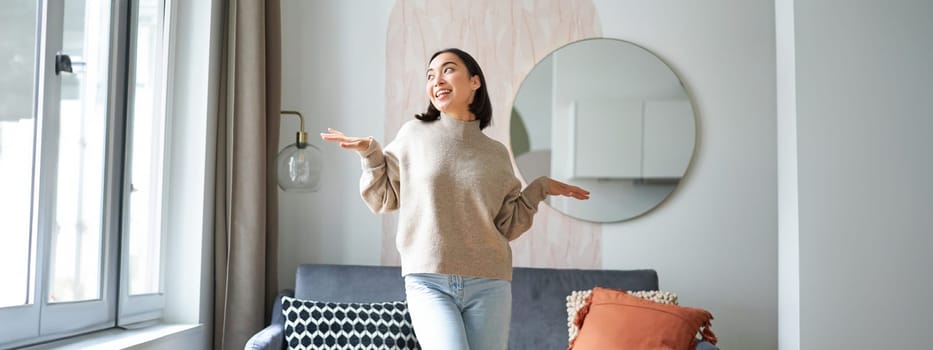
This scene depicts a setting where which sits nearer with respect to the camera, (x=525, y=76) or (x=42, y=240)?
(x=42, y=240)

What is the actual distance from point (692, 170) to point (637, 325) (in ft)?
3.31

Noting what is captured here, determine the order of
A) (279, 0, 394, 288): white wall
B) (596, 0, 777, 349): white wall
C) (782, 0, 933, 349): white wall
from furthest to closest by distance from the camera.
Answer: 1. (279, 0, 394, 288): white wall
2. (596, 0, 777, 349): white wall
3. (782, 0, 933, 349): white wall

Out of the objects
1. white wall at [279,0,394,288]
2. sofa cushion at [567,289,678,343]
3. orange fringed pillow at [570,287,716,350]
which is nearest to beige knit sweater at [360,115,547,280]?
orange fringed pillow at [570,287,716,350]

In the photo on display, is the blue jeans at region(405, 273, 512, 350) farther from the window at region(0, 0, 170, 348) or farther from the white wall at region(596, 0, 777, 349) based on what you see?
the white wall at region(596, 0, 777, 349)

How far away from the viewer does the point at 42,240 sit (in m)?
2.35

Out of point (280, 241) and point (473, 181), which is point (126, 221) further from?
point (473, 181)

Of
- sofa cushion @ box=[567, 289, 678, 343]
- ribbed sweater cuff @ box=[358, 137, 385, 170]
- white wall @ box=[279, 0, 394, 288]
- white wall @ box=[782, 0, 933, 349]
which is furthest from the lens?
white wall @ box=[279, 0, 394, 288]

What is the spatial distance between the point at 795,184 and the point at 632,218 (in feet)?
2.74

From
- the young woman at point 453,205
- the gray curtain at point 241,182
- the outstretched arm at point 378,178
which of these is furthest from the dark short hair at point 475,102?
the gray curtain at point 241,182

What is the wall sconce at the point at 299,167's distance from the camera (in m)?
3.36

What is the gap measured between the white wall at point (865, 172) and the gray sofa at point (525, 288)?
660mm

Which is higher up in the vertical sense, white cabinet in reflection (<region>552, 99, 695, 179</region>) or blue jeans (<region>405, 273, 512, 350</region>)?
white cabinet in reflection (<region>552, 99, 695, 179</region>)

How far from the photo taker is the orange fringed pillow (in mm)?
2934

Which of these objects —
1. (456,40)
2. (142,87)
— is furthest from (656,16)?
(142,87)
